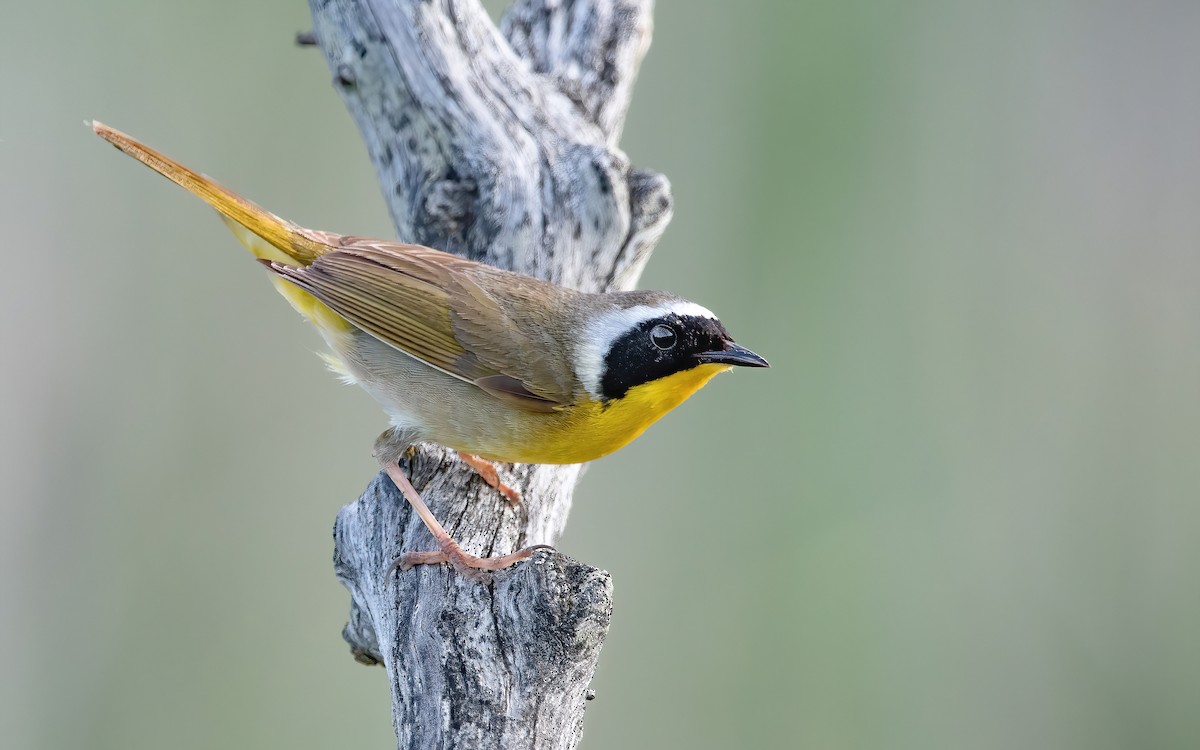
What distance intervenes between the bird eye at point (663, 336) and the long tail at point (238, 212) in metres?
1.14

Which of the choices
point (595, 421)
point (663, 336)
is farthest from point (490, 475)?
point (663, 336)

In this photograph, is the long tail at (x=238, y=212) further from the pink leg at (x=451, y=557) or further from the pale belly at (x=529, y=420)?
the pink leg at (x=451, y=557)

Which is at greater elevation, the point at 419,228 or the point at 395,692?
the point at 419,228

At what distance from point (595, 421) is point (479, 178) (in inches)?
40.7

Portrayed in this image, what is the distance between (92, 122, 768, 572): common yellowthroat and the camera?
2855 mm

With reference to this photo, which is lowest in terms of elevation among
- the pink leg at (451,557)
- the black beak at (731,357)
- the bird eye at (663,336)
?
the pink leg at (451,557)

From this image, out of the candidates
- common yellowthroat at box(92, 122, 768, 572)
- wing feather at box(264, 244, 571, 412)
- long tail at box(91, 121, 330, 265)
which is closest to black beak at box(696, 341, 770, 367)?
common yellowthroat at box(92, 122, 768, 572)

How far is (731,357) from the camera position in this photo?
9.05 feet

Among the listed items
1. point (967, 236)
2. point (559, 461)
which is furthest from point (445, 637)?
point (967, 236)

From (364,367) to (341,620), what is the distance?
2761 millimetres

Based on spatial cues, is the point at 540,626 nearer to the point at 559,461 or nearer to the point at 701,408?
the point at 559,461

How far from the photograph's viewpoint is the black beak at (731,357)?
9.05 ft

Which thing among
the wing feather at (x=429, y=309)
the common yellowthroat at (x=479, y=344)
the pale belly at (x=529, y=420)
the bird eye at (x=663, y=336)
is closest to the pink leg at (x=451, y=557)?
the common yellowthroat at (x=479, y=344)

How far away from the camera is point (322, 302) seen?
10.4 feet
